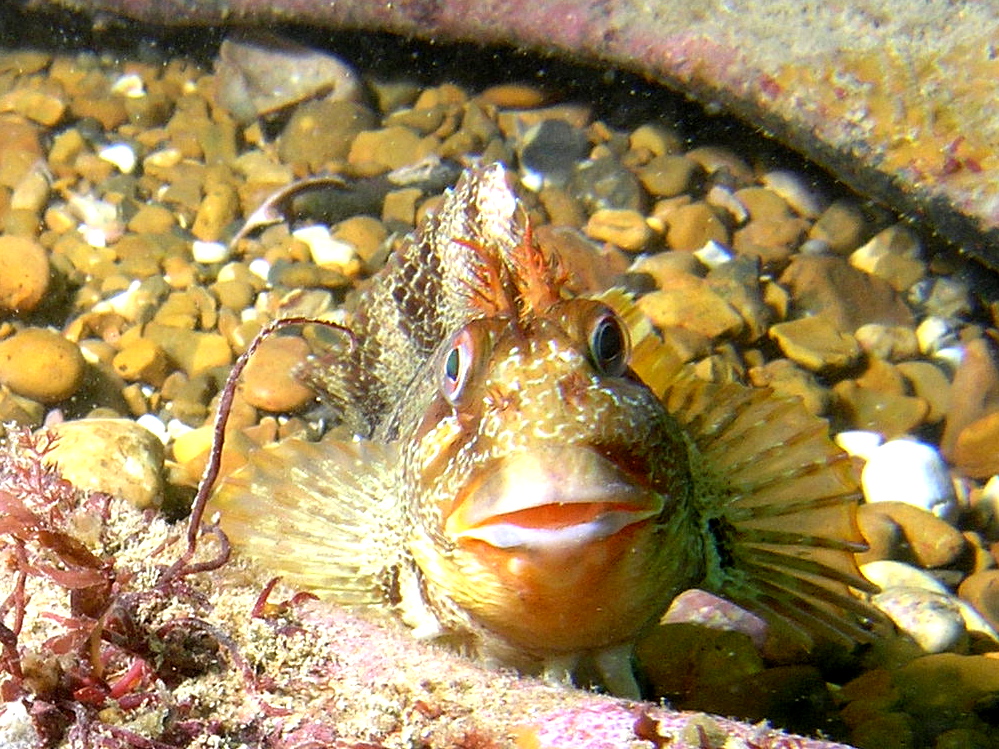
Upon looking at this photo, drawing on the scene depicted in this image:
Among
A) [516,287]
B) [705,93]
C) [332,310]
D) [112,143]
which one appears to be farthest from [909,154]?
[112,143]

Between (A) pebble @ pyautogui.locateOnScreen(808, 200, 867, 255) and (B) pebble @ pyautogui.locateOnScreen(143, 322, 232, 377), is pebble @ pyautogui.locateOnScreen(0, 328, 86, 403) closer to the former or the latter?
(B) pebble @ pyautogui.locateOnScreen(143, 322, 232, 377)

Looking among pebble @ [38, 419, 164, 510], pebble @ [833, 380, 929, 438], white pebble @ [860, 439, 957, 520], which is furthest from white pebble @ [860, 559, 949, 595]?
pebble @ [38, 419, 164, 510]

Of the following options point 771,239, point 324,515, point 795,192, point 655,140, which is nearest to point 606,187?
point 655,140

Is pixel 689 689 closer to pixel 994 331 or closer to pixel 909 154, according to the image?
pixel 909 154

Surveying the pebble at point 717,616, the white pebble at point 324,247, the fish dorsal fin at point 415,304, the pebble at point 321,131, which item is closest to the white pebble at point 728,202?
the white pebble at point 324,247

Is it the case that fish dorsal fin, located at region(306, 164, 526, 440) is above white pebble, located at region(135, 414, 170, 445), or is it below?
above

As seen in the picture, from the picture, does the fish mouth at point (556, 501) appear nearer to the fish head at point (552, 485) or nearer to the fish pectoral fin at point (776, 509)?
the fish head at point (552, 485)

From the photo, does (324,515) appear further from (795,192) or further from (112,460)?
(795,192)
